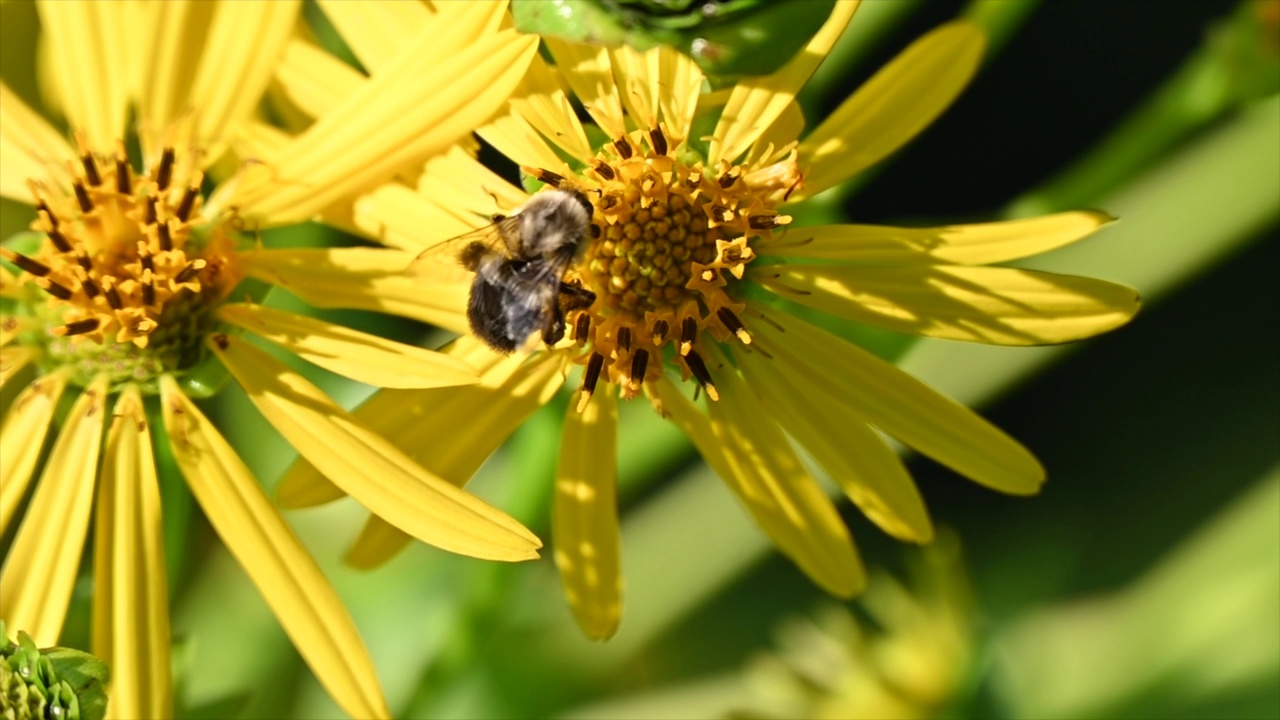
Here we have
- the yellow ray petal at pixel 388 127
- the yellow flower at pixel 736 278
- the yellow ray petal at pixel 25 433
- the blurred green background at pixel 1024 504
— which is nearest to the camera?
the yellow ray petal at pixel 388 127

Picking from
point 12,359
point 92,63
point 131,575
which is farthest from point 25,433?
point 92,63

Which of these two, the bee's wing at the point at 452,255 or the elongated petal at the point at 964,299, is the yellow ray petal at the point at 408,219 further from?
the elongated petal at the point at 964,299

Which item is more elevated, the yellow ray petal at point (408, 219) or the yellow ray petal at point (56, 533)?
the yellow ray petal at point (408, 219)

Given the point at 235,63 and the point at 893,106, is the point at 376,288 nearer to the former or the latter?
the point at 235,63

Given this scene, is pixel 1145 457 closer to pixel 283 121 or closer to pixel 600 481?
pixel 600 481

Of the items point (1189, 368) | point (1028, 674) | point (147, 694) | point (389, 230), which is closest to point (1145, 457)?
point (1189, 368)

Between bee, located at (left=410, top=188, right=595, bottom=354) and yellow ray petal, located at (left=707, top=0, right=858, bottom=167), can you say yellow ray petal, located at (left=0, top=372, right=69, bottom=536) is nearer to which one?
bee, located at (left=410, top=188, right=595, bottom=354)

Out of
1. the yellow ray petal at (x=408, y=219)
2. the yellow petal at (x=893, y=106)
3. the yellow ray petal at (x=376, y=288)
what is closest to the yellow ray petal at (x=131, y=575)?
the yellow ray petal at (x=376, y=288)
